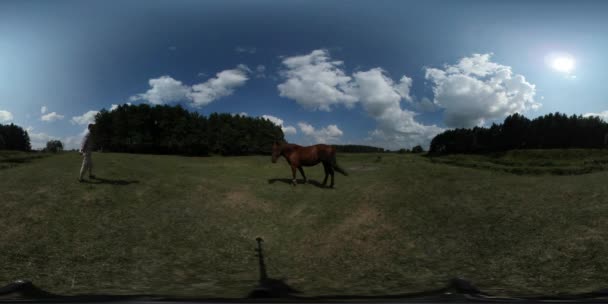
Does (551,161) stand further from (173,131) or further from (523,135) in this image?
(173,131)

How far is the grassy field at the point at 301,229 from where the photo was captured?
3.66 metres

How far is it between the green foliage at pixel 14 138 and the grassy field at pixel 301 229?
32 centimetres

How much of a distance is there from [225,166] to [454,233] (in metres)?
4.48

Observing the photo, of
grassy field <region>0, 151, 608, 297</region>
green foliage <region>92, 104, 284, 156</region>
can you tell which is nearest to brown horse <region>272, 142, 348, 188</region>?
grassy field <region>0, 151, 608, 297</region>

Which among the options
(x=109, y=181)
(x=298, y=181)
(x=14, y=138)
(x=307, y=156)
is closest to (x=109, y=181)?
(x=109, y=181)

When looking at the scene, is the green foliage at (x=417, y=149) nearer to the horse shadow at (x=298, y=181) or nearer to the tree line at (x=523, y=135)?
the tree line at (x=523, y=135)

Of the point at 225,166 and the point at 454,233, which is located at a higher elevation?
the point at 225,166

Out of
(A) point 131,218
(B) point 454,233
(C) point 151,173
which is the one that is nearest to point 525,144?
(B) point 454,233

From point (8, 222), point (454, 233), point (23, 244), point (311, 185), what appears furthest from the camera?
point (311, 185)

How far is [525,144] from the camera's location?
5.21 m

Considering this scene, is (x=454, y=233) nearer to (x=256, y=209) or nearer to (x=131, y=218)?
(x=256, y=209)

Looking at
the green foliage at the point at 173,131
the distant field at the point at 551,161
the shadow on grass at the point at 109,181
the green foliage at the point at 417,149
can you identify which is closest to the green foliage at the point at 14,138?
the green foliage at the point at 173,131

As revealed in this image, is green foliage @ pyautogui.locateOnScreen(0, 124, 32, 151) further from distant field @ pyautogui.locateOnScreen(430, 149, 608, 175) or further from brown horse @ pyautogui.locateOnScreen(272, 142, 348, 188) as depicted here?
distant field @ pyautogui.locateOnScreen(430, 149, 608, 175)

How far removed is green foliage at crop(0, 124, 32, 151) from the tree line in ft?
20.6
